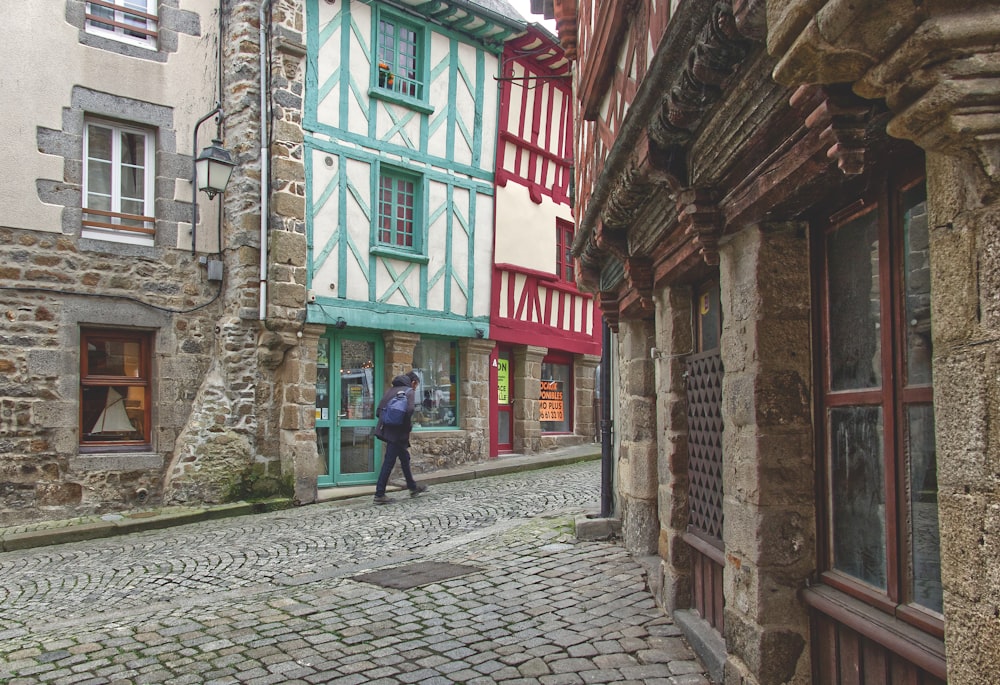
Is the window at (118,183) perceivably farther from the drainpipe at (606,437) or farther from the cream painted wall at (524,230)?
the drainpipe at (606,437)

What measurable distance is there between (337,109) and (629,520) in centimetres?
683

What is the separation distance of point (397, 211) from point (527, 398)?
3847 mm

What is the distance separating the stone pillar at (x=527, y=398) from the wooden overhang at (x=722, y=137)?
857 cm

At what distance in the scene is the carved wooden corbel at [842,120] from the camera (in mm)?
1921

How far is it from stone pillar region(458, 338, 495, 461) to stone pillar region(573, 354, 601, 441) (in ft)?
9.46

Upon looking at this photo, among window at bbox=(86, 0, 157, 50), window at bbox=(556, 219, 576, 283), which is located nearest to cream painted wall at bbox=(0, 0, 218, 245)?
window at bbox=(86, 0, 157, 50)

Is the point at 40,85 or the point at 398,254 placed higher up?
the point at 40,85

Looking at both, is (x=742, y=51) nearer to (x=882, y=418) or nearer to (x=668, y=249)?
(x=882, y=418)

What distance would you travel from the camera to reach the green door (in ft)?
32.5

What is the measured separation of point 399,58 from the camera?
10.8 meters

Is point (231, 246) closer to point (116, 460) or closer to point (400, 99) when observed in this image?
point (116, 460)

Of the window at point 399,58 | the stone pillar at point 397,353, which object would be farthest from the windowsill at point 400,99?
the stone pillar at point 397,353

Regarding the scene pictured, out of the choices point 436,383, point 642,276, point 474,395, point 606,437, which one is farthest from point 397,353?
point 642,276

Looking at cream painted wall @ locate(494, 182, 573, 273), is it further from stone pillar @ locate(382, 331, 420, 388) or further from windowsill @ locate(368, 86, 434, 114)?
stone pillar @ locate(382, 331, 420, 388)
